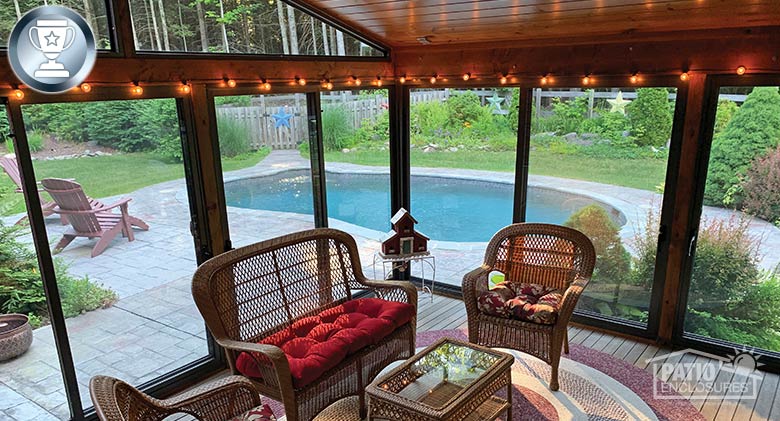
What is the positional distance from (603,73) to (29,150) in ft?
11.6

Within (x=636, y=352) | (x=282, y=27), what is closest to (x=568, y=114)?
(x=636, y=352)

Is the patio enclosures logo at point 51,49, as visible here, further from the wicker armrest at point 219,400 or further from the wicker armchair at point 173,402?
the wicker armrest at point 219,400

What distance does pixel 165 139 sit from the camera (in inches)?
130

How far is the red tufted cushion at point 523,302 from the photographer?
130 inches

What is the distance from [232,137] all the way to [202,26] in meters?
0.72

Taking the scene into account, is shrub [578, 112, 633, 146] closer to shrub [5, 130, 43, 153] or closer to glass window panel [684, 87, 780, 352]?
glass window panel [684, 87, 780, 352]

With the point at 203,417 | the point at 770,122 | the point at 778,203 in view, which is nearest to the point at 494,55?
the point at 770,122

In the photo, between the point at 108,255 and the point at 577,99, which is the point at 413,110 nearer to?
the point at 577,99

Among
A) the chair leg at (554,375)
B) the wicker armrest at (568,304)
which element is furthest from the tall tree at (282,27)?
the chair leg at (554,375)

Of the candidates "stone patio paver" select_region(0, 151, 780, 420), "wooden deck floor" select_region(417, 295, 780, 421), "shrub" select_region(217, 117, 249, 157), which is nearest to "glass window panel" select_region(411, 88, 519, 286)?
"wooden deck floor" select_region(417, 295, 780, 421)

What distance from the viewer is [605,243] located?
417 centimetres

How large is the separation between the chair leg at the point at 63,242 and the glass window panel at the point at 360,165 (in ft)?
6.41

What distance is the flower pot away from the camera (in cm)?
280

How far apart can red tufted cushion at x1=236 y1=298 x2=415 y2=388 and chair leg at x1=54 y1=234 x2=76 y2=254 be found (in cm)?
112
